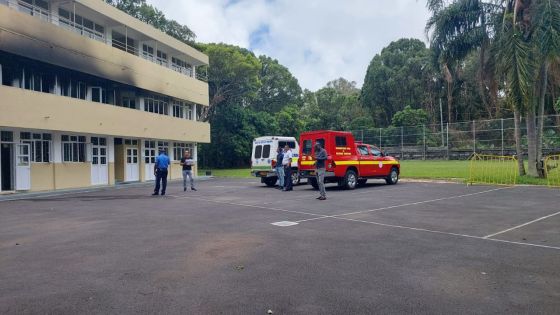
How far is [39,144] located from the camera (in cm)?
2066

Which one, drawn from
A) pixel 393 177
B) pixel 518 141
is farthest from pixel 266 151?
pixel 518 141

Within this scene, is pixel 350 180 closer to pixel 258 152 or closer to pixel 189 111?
pixel 258 152

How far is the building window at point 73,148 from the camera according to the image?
22.1m

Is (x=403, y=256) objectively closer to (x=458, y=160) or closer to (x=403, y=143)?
(x=458, y=160)

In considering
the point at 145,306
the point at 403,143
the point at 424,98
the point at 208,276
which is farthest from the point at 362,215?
the point at 424,98

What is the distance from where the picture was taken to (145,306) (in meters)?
4.33

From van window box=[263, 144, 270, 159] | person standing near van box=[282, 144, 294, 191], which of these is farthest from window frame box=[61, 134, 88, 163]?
person standing near van box=[282, 144, 294, 191]

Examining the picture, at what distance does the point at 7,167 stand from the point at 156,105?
1218 cm

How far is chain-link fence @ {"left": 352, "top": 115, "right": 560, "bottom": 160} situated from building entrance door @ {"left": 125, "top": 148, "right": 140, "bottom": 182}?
90.8 feet

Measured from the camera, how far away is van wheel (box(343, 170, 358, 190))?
56.1ft

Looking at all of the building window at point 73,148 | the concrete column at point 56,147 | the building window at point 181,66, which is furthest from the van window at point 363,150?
the building window at point 181,66

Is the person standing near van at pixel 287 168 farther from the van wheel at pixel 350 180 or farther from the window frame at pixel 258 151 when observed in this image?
the window frame at pixel 258 151

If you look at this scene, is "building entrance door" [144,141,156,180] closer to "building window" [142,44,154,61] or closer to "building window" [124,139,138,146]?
"building window" [124,139,138,146]

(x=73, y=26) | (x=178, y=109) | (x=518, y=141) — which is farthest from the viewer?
(x=178, y=109)
